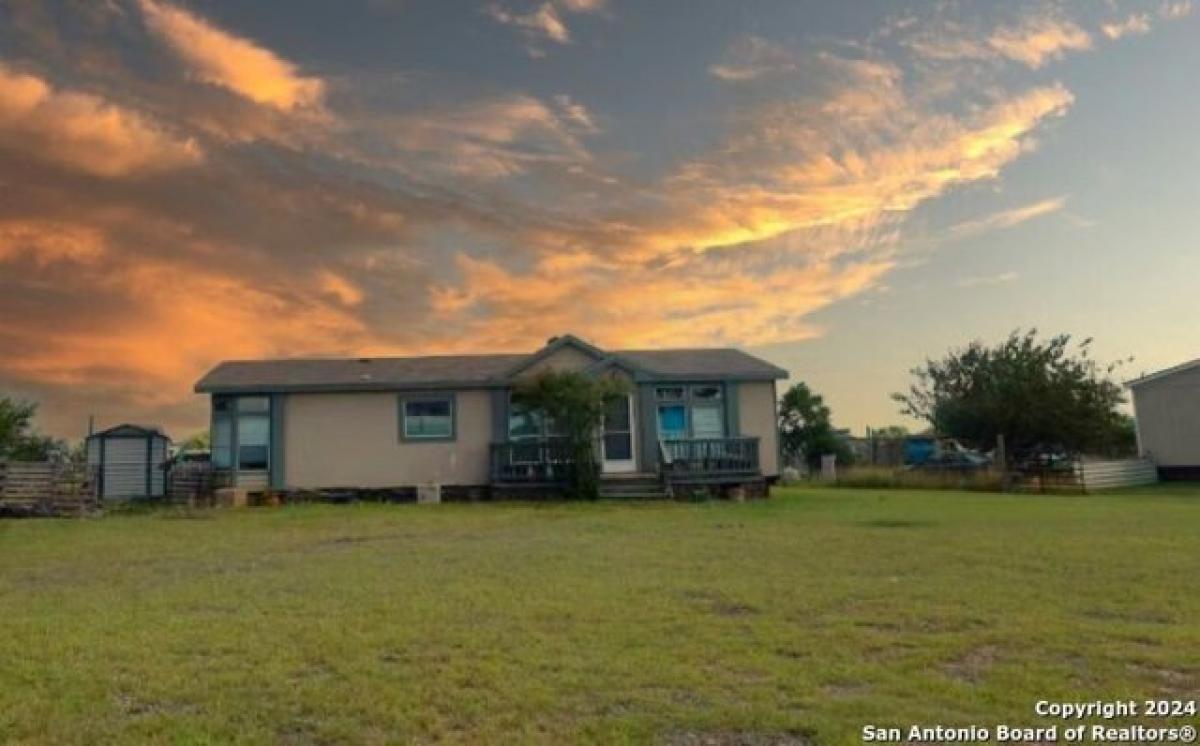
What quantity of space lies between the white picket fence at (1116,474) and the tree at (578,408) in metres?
14.8

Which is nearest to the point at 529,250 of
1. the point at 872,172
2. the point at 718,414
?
the point at 718,414

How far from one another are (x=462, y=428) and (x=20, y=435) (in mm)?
18728

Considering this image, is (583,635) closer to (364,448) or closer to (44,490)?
(364,448)

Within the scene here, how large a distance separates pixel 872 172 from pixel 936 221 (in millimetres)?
2664

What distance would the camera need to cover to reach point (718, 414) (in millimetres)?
23453

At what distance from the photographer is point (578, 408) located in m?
20.9

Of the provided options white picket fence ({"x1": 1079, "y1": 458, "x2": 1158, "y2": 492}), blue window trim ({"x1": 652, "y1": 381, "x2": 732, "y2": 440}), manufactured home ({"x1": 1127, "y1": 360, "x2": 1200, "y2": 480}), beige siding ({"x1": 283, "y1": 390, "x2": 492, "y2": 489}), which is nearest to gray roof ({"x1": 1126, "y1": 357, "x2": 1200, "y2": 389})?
manufactured home ({"x1": 1127, "y1": 360, "x2": 1200, "y2": 480})

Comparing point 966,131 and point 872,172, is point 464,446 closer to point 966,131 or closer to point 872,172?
point 872,172

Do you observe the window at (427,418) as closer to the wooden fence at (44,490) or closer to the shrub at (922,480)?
the wooden fence at (44,490)

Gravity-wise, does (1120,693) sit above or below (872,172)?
below

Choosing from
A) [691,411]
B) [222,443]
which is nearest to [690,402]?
[691,411]

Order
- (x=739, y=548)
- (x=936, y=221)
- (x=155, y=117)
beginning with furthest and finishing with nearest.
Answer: (x=936, y=221)
(x=155, y=117)
(x=739, y=548)

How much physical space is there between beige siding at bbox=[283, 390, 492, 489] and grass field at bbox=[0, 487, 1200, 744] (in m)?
9.45

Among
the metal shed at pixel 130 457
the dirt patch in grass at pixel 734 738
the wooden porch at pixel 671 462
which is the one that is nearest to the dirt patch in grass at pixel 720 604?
the dirt patch in grass at pixel 734 738
